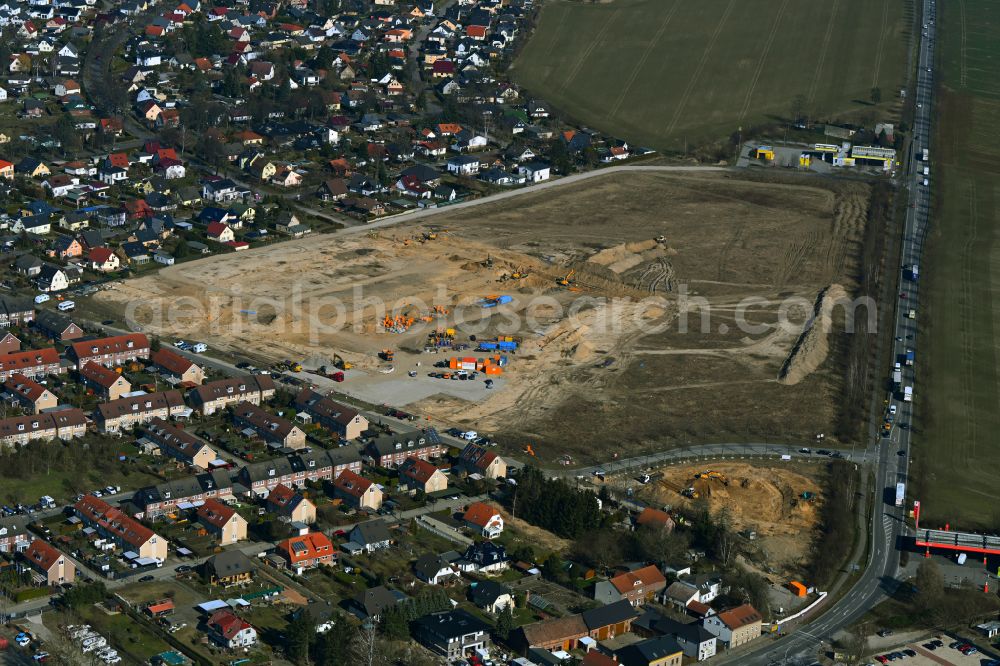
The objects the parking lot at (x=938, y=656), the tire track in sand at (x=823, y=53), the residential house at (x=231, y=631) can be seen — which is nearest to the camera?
the residential house at (x=231, y=631)

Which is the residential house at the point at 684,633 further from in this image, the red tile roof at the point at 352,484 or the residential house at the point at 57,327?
the residential house at the point at 57,327

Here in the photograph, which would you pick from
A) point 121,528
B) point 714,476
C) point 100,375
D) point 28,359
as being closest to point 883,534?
point 714,476

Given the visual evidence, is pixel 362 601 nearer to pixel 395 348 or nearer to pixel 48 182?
pixel 395 348

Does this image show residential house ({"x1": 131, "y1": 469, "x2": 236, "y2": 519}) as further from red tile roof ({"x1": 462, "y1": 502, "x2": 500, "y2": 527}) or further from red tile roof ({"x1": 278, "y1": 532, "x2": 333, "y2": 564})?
red tile roof ({"x1": 462, "y1": 502, "x2": 500, "y2": 527})

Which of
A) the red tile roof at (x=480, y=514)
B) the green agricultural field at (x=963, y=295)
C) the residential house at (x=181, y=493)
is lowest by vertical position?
the green agricultural field at (x=963, y=295)

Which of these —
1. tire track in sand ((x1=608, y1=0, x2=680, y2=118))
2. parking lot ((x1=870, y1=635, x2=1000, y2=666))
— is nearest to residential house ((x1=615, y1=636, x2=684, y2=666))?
parking lot ((x1=870, y1=635, x2=1000, y2=666))

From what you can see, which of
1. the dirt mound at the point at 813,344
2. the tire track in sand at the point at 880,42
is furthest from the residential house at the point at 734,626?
the tire track in sand at the point at 880,42

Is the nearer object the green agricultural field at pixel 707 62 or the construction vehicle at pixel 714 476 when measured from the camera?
the construction vehicle at pixel 714 476
